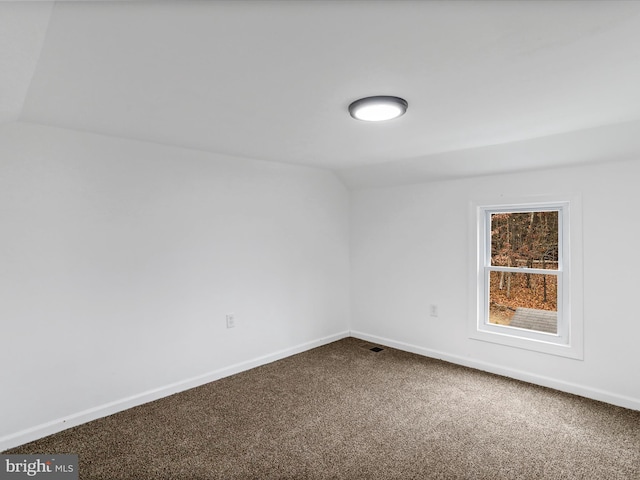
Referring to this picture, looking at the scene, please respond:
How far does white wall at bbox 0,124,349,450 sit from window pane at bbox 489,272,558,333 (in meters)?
A: 1.97

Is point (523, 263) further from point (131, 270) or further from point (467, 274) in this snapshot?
point (131, 270)

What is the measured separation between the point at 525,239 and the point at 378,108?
2212 millimetres

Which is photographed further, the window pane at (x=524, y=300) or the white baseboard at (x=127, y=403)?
the window pane at (x=524, y=300)

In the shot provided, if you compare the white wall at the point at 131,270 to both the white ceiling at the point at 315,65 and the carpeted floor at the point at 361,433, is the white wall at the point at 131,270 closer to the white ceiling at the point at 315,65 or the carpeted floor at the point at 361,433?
the carpeted floor at the point at 361,433

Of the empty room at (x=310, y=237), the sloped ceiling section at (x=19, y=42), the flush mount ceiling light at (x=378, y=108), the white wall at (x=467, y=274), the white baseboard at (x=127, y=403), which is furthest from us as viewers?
the white wall at (x=467, y=274)

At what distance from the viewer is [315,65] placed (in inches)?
60.2

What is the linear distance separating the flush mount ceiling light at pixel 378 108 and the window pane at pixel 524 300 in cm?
217

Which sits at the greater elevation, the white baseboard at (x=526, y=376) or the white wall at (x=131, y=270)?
the white wall at (x=131, y=270)

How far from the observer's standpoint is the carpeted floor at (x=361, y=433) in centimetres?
202

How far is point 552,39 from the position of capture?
133 cm

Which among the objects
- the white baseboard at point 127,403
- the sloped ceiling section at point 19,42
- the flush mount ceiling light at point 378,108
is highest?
the flush mount ceiling light at point 378,108

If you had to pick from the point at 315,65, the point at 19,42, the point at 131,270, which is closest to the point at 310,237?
the point at 131,270

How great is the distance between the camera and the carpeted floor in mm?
2020

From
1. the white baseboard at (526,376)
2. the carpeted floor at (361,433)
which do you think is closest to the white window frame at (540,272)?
the white baseboard at (526,376)
